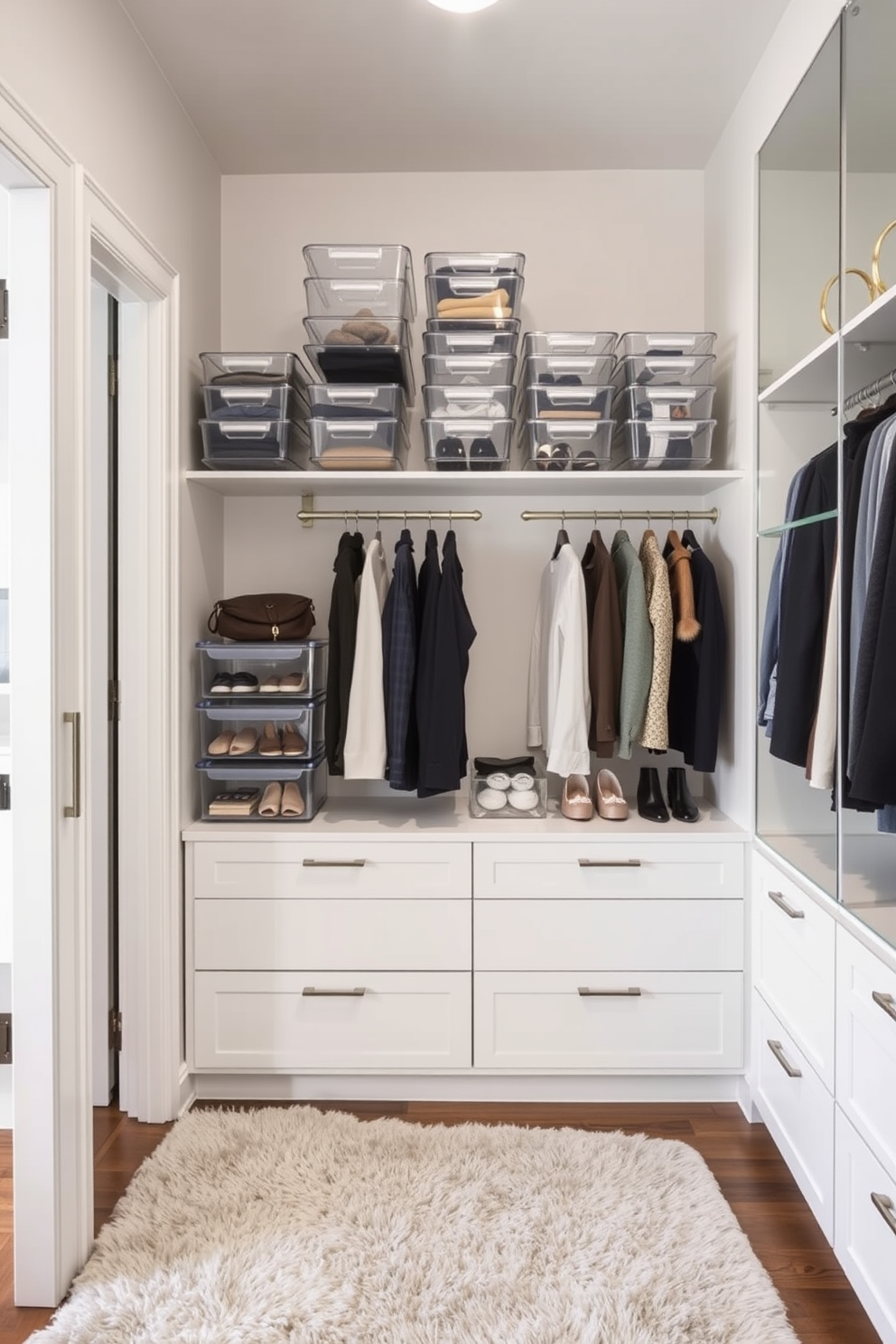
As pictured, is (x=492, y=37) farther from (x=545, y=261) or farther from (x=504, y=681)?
(x=504, y=681)

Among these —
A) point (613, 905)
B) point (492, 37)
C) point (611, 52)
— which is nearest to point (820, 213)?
point (611, 52)

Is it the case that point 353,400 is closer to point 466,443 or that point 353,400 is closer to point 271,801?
point 466,443

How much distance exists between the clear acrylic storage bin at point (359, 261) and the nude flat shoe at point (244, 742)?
1.36 metres

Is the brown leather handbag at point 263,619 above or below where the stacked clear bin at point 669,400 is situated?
below

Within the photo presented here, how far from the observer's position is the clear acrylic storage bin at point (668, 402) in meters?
2.58

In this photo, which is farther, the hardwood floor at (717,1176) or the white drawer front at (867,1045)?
the hardwood floor at (717,1176)

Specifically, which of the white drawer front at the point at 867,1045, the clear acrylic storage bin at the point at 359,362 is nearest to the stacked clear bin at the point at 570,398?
the clear acrylic storage bin at the point at 359,362

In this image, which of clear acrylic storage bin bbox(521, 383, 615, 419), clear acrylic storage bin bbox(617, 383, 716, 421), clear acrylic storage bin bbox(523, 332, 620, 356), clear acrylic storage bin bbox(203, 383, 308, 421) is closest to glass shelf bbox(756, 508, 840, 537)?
clear acrylic storage bin bbox(617, 383, 716, 421)

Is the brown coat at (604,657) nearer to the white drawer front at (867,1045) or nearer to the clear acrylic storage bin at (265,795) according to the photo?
the clear acrylic storage bin at (265,795)

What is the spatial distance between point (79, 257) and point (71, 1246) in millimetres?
2076

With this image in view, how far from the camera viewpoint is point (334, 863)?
98.9 inches

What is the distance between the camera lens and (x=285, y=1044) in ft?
8.32

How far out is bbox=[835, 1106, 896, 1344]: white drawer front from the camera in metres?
1.57

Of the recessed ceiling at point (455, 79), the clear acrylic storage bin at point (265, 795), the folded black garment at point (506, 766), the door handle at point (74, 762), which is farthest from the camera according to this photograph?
the folded black garment at point (506, 766)
